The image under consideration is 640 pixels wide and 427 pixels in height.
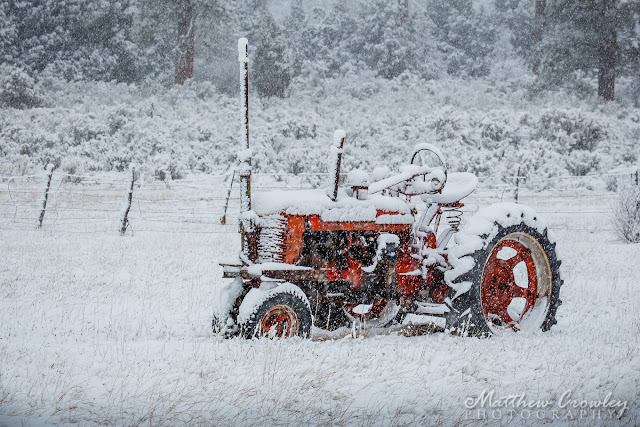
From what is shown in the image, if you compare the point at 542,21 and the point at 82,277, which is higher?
the point at 542,21

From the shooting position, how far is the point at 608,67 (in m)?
24.9

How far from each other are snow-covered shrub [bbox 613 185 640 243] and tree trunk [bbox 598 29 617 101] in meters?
14.4

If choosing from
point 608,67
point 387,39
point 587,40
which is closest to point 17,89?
point 387,39

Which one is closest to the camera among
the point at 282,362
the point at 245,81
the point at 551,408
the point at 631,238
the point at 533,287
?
the point at 551,408

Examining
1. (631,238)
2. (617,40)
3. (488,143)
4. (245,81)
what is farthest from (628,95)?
(245,81)

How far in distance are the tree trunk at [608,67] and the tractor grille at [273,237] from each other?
23.7 meters

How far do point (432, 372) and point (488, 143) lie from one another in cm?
1997

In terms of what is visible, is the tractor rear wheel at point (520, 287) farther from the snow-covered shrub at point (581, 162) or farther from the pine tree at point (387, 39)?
the pine tree at point (387, 39)

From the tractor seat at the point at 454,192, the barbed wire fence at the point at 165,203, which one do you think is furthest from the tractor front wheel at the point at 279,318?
the barbed wire fence at the point at 165,203

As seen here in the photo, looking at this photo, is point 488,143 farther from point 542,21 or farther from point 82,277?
point 82,277

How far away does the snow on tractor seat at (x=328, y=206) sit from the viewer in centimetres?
427

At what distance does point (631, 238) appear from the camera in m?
Result: 11.7

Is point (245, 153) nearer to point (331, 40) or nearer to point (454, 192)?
point (454, 192)

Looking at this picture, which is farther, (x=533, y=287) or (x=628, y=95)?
(x=628, y=95)
